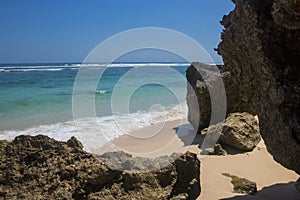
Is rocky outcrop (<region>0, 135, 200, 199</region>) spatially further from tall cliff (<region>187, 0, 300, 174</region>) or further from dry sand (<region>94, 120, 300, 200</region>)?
tall cliff (<region>187, 0, 300, 174</region>)

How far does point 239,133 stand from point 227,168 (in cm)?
142

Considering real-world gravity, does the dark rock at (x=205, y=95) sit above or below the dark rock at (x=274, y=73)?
below

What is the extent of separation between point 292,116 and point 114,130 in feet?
23.6

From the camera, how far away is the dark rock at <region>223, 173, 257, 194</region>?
4.23 m

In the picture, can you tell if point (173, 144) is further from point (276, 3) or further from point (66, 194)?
point (276, 3)

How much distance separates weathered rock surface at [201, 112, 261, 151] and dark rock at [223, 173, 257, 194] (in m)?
1.79

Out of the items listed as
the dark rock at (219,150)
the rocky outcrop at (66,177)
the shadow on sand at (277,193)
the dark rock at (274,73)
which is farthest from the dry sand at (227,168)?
the dark rock at (274,73)

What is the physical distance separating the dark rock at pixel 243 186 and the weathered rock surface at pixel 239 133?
1790 millimetres

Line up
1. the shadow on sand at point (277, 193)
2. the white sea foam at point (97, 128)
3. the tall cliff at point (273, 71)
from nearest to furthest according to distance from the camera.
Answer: the tall cliff at point (273, 71) → the shadow on sand at point (277, 193) → the white sea foam at point (97, 128)

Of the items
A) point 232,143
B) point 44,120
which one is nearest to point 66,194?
point 232,143

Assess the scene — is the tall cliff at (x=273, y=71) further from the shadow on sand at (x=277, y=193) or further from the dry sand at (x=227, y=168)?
the dry sand at (x=227, y=168)

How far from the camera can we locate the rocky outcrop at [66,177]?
2.97m

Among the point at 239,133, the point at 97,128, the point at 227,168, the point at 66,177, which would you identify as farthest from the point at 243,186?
the point at 97,128

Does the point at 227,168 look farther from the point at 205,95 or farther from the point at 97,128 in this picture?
the point at 97,128
